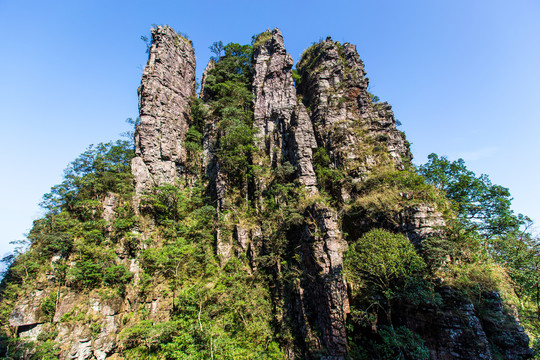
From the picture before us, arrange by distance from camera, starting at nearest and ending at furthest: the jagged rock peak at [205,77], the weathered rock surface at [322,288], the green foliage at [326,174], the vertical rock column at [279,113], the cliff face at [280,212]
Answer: the weathered rock surface at [322,288] < the cliff face at [280,212] < the green foliage at [326,174] < the vertical rock column at [279,113] < the jagged rock peak at [205,77]

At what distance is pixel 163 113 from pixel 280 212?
20.1m

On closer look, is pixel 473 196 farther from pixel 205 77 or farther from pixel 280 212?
pixel 205 77

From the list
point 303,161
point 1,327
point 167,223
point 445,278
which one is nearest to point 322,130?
point 303,161

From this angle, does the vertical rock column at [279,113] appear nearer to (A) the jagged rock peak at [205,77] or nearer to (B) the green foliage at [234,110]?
(B) the green foliage at [234,110]

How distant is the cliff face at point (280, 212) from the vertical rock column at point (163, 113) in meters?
0.15

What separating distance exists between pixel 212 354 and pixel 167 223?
41.0ft

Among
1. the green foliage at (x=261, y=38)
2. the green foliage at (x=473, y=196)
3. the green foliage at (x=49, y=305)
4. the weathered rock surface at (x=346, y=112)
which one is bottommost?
the green foliage at (x=49, y=305)

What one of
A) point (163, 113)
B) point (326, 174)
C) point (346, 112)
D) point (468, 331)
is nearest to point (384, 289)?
point (468, 331)

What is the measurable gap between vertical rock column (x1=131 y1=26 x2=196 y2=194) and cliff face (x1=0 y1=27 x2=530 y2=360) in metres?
0.15

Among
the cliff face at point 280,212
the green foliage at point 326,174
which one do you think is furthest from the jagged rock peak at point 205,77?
the green foliage at point 326,174

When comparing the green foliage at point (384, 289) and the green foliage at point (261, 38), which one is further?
the green foliage at point (261, 38)

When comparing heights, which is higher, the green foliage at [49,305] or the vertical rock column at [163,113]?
the vertical rock column at [163,113]

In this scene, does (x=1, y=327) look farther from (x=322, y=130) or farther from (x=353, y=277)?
(x=322, y=130)

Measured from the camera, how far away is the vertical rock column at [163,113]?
2400 centimetres
